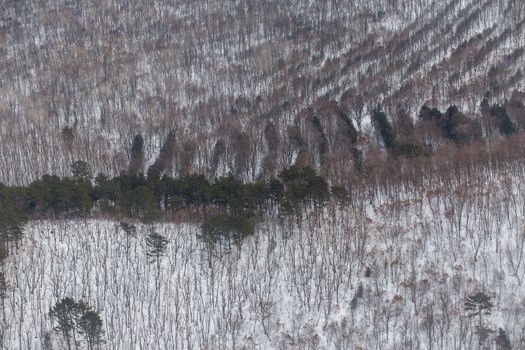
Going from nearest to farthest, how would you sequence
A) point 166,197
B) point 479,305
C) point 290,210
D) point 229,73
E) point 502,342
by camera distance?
point 502,342, point 479,305, point 290,210, point 166,197, point 229,73

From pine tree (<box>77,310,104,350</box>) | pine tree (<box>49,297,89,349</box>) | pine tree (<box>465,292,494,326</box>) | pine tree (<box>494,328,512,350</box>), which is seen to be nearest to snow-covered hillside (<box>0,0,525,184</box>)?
pine tree (<box>465,292,494,326</box>)

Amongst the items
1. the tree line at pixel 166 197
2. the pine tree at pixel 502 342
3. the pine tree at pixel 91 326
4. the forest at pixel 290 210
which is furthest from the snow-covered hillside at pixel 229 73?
the pine tree at pixel 91 326

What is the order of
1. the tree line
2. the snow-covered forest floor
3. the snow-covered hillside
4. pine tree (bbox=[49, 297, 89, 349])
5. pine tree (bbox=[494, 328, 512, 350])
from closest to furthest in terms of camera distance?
pine tree (bbox=[494, 328, 512, 350])
pine tree (bbox=[49, 297, 89, 349])
the snow-covered forest floor
the tree line
the snow-covered hillside

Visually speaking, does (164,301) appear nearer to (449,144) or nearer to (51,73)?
(449,144)

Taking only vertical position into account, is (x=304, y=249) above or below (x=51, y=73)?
below

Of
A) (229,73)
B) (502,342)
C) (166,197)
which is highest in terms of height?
(229,73)

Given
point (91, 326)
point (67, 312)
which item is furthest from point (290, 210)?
point (67, 312)

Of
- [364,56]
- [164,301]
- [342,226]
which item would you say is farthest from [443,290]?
[364,56]

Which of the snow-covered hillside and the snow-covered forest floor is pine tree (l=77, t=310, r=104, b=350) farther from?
the snow-covered hillside

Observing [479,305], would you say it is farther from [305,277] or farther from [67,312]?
[67,312]
